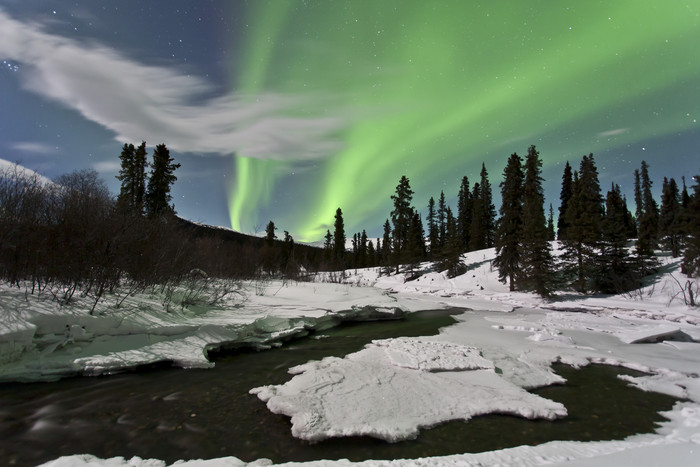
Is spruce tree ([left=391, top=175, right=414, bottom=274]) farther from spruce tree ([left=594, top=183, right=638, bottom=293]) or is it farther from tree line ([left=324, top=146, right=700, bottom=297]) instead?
spruce tree ([left=594, top=183, right=638, bottom=293])

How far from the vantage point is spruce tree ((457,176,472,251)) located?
60.9m

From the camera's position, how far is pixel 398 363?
27.3ft

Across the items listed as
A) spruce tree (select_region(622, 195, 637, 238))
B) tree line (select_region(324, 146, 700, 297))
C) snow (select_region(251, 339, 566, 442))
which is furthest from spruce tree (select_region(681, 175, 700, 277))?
spruce tree (select_region(622, 195, 637, 238))

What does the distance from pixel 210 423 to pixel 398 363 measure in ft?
15.3

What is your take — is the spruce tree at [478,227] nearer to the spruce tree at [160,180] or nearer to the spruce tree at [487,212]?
the spruce tree at [487,212]

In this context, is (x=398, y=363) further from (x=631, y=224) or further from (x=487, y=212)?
(x=631, y=224)

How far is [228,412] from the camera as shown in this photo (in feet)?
19.4

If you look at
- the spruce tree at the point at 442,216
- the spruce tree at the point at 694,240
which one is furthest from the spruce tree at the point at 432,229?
the spruce tree at the point at 694,240

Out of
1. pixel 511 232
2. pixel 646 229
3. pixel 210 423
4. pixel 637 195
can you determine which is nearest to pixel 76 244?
pixel 210 423

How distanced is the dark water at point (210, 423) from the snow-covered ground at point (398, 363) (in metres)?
0.29

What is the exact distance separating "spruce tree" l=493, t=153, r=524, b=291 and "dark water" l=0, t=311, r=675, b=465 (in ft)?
79.6

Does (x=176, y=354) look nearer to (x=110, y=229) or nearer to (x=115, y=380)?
(x=115, y=380)

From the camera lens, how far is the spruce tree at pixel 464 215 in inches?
2398

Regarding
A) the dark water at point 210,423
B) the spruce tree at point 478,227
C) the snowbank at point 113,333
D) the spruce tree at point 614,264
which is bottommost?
the dark water at point 210,423
